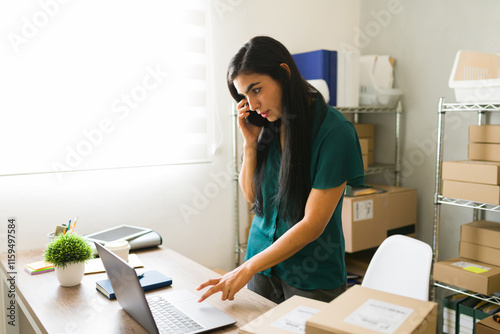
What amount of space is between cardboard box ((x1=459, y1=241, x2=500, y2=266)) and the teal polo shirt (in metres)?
1.23

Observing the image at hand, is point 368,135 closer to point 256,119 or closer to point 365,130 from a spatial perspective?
point 365,130

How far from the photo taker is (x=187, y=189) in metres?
2.58

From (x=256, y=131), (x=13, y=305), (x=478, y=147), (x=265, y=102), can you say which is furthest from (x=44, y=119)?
(x=478, y=147)

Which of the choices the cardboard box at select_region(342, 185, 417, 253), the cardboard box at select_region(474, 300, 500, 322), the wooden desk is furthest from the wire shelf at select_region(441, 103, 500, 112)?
the wooden desk

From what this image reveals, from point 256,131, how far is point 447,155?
174 centimetres

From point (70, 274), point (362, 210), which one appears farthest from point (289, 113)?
point (362, 210)

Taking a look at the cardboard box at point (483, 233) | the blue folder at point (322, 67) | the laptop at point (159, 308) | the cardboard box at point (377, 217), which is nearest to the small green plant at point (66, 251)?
the laptop at point (159, 308)

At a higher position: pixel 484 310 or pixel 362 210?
pixel 362 210

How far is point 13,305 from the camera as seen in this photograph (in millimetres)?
2051

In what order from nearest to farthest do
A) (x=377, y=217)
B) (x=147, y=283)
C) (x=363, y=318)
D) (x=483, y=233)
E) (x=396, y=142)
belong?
(x=363, y=318) → (x=147, y=283) → (x=483, y=233) → (x=377, y=217) → (x=396, y=142)

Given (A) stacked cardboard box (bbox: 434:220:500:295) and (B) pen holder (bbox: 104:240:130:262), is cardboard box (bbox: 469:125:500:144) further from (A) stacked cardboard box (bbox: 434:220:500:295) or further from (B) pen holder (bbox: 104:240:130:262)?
(B) pen holder (bbox: 104:240:130:262)

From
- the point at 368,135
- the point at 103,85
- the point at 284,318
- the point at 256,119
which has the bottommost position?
the point at 284,318

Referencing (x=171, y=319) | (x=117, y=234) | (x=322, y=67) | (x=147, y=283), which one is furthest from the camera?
(x=322, y=67)

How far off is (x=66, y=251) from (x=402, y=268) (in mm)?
1163
